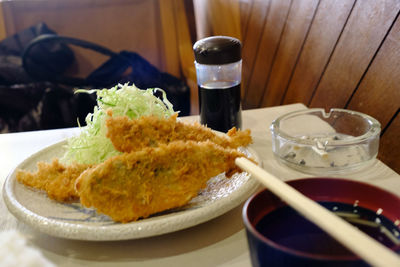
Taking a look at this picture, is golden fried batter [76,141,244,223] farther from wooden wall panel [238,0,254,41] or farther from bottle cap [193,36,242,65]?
wooden wall panel [238,0,254,41]

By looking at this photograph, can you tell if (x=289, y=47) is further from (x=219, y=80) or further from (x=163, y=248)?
(x=163, y=248)

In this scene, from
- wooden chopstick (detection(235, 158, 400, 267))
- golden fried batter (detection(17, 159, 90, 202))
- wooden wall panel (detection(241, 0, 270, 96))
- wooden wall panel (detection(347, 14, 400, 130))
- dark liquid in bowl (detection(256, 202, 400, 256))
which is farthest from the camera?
wooden wall panel (detection(241, 0, 270, 96))

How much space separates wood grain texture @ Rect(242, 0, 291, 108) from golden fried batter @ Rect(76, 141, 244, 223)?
1393 mm

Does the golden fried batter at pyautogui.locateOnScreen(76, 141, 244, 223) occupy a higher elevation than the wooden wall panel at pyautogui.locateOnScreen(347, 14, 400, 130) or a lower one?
A: higher

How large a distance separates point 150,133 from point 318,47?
1.07 meters

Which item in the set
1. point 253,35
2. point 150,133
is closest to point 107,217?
point 150,133

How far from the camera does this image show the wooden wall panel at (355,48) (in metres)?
1.38

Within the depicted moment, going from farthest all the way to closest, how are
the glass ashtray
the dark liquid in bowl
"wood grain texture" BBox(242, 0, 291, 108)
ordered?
"wood grain texture" BBox(242, 0, 291, 108) < the glass ashtray < the dark liquid in bowl

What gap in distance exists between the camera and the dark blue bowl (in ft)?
1.63

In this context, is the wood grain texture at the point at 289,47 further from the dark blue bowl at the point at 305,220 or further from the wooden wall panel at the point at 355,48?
the dark blue bowl at the point at 305,220

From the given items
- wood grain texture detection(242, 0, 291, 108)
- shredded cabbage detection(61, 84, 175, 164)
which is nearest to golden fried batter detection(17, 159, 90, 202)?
shredded cabbage detection(61, 84, 175, 164)

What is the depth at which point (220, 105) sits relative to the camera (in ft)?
4.64

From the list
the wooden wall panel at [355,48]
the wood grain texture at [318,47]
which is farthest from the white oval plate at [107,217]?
the wood grain texture at [318,47]

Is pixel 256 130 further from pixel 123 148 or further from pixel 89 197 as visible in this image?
pixel 89 197
